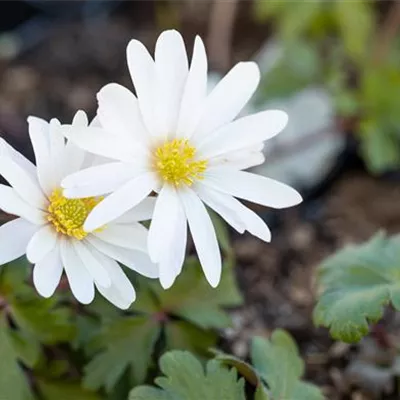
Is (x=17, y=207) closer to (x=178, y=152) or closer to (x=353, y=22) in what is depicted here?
(x=178, y=152)

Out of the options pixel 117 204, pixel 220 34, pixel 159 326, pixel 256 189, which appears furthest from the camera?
pixel 220 34

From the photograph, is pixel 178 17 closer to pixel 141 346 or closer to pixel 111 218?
pixel 141 346

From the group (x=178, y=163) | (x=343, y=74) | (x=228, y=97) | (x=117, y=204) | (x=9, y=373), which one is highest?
(x=343, y=74)

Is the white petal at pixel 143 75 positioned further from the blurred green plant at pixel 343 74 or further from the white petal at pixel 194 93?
the blurred green plant at pixel 343 74

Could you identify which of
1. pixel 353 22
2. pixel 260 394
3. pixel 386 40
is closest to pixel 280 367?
pixel 260 394

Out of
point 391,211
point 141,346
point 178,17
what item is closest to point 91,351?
point 141,346

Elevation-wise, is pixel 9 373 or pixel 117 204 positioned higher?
pixel 117 204

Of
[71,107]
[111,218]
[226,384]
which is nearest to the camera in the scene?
[111,218]
